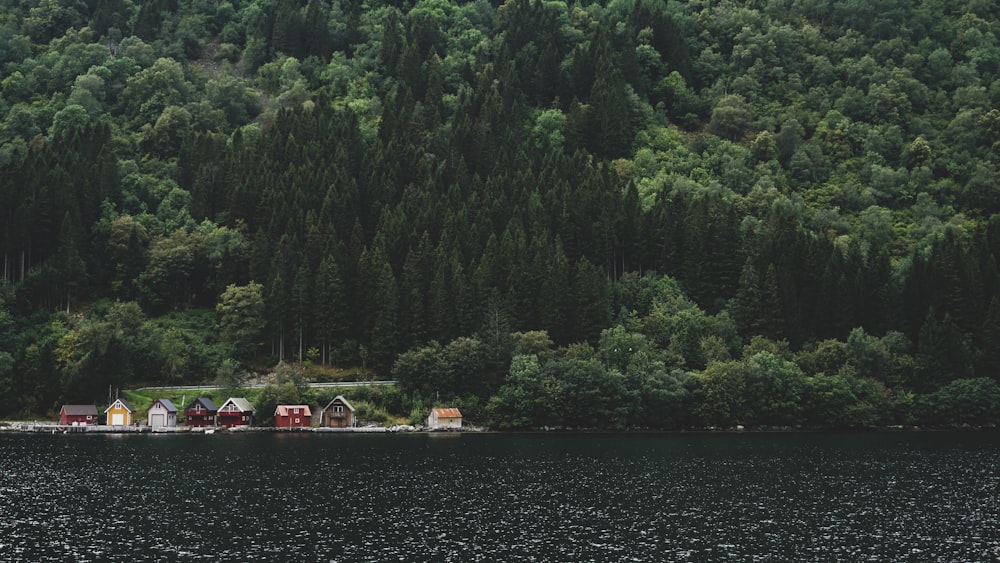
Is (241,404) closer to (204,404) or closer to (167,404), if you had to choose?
(204,404)

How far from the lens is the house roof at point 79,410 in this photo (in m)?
125

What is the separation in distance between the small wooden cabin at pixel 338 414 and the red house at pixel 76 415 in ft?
88.0

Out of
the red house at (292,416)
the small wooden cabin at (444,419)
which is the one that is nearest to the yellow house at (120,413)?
the red house at (292,416)

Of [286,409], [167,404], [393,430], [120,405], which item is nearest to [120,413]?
[120,405]

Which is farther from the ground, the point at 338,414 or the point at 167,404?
the point at 167,404

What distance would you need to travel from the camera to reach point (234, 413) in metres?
129

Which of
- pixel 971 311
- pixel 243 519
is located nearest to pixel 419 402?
pixel 243 519

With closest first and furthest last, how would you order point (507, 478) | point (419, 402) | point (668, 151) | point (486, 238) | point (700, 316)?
point (507, 478), point (419, 402), point (700, 316), point (486, 238), point (668, 151)

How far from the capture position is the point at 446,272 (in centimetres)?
14075

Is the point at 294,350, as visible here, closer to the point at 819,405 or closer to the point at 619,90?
the point at 819,405

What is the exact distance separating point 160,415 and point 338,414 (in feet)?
69.2

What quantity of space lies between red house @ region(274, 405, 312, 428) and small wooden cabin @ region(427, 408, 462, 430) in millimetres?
14951

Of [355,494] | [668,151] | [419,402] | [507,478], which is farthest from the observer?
[668,151]

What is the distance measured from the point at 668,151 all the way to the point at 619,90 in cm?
1681
